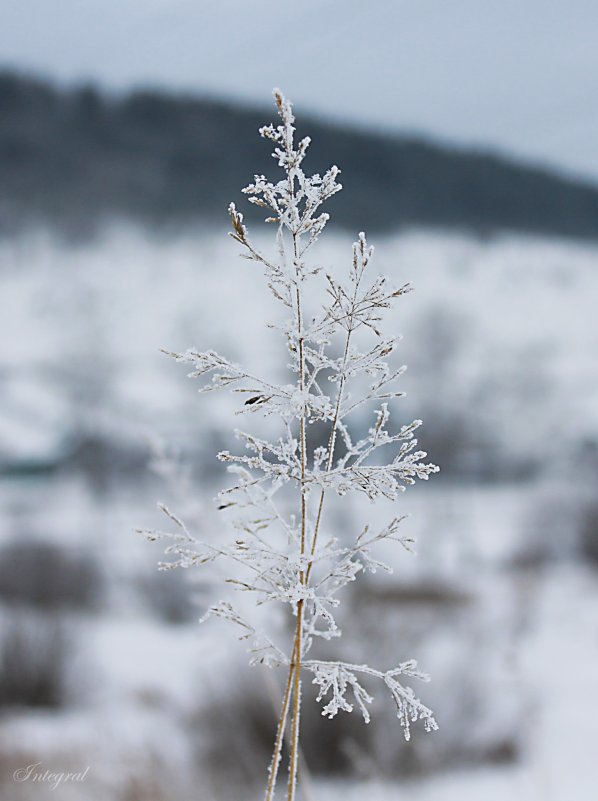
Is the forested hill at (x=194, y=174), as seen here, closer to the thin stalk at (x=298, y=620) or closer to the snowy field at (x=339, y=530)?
the snowy field at (x=339, y=530)

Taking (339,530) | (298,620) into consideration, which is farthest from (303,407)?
(339,530)

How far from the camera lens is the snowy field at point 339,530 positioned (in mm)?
6707

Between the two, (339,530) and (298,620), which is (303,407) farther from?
(339,530)

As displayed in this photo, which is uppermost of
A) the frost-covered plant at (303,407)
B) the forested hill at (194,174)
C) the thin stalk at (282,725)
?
the forested hill at (194,174)

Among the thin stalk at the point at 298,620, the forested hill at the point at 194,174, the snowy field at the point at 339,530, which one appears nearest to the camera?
the thin stalk at the point at 298,620

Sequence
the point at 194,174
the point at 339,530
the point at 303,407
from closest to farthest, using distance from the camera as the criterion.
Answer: the point at 303,407, the point at 339,530, the point at 194,174

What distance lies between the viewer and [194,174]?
42406 millimetres

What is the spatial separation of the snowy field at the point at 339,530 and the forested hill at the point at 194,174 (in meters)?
3.18

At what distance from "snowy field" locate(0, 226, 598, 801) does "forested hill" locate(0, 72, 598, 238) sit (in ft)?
10.4

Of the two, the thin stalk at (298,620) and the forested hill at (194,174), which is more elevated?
the forested hill at (194,174)

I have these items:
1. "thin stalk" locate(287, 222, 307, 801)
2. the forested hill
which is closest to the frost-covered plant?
"thin stalk" locate(287, 222, 307, 801)

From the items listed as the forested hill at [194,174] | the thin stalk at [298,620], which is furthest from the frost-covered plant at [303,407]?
the forested hill at [194,174]

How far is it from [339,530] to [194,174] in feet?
110

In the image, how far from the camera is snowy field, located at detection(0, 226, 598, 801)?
6.71 metres
